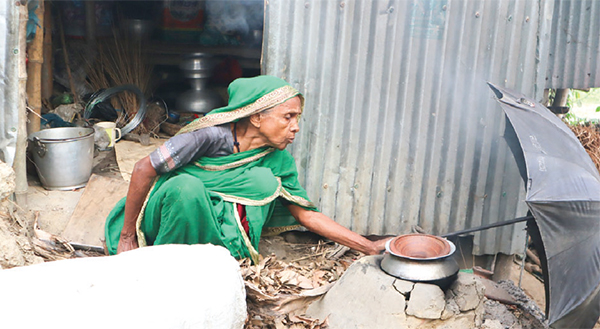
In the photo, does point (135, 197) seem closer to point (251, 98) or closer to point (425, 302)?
point (251, 98)

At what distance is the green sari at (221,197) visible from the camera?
3.16m

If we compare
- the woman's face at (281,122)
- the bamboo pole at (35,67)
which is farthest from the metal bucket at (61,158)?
the woman's face at (281,122)

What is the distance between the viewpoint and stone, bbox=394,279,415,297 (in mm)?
2968

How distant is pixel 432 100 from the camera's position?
13.3 ft

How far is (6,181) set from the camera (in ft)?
11.6

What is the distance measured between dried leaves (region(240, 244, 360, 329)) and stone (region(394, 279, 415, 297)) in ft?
1.44

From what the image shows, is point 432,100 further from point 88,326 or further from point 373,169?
point 88,326

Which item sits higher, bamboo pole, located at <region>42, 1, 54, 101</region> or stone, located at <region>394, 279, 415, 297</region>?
bamboo pole, located at <region>42, 1, 54, 101</region>

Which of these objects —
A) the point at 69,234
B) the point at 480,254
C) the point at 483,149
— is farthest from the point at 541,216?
the point at 69,234

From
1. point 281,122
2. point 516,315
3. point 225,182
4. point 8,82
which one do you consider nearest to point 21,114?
point 8,82

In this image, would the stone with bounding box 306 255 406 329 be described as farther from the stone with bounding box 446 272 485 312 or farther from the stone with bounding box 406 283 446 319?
the stone with bounding box 446 272 485 312

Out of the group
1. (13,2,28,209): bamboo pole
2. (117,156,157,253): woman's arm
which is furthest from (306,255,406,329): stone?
(13,2,28,209): bamboo pole

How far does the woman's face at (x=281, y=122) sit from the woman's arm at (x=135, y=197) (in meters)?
0.69

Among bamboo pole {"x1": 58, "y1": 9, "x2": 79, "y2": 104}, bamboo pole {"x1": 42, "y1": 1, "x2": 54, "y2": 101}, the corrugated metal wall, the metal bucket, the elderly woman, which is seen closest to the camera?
the elderly woman
